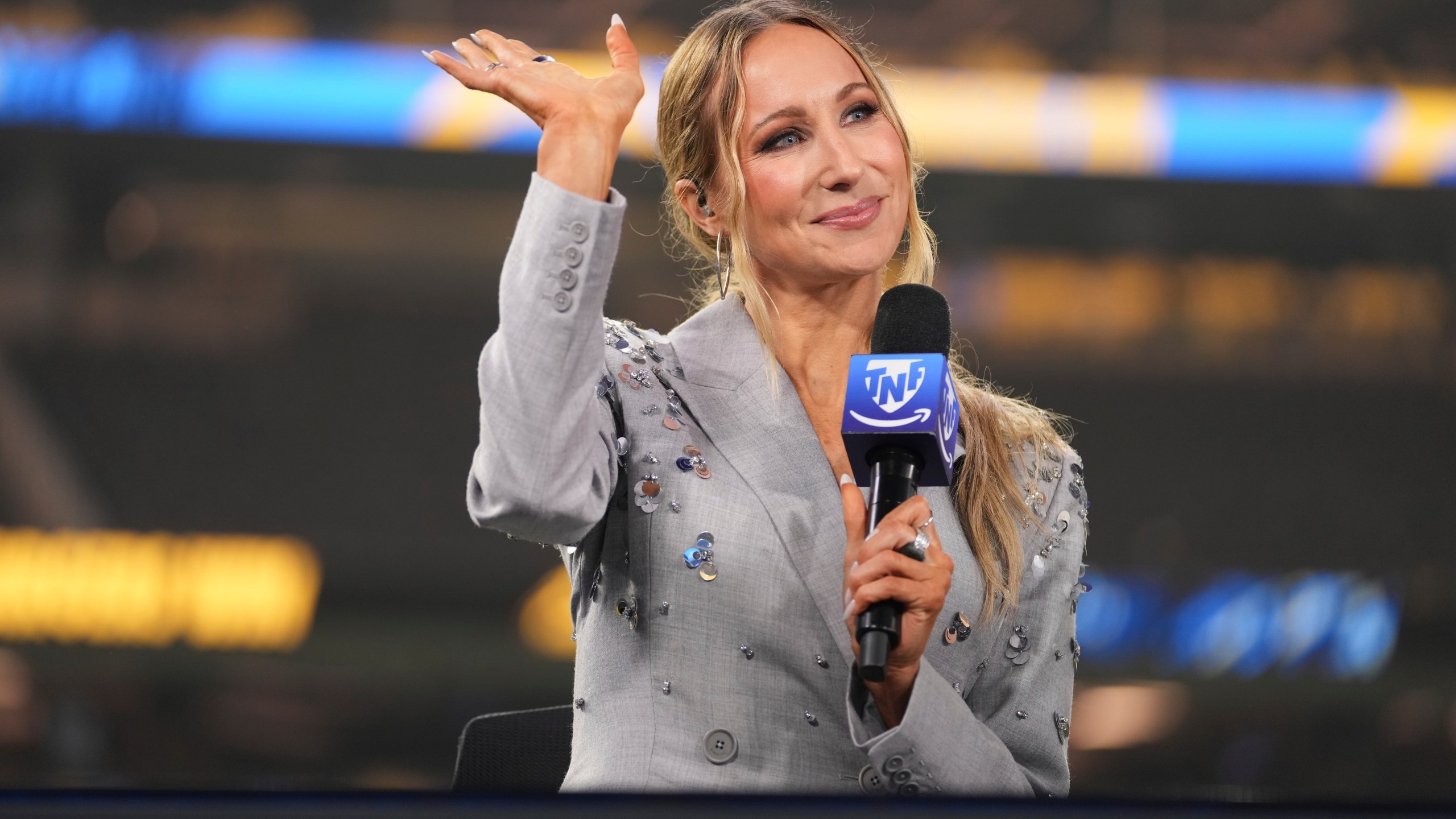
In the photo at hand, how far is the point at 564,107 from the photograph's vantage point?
918 mm

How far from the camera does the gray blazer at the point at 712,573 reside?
0.92 meters

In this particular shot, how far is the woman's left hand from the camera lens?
828 mm

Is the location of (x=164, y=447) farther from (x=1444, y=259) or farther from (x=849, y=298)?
(x=1444, y=259)

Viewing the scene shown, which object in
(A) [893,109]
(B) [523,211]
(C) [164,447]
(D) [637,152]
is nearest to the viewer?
(B) [523,211]

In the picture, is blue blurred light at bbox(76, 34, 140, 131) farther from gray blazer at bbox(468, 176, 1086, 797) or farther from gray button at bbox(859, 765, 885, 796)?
gray button at bbox(859, 765, 885, 796)

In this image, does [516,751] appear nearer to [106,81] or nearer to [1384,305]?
[106,81]

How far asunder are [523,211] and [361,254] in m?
2.38

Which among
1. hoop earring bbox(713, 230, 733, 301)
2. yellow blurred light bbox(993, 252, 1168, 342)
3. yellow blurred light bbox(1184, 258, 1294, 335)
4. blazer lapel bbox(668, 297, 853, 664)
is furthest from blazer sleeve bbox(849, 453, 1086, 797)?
yellow blurred light bbox(1184, 258, 1294, 335)

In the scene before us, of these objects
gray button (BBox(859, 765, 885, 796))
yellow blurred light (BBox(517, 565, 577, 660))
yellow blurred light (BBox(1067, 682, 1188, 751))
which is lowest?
yellow blurred light (BBox(1067, 682, 1188, 751))

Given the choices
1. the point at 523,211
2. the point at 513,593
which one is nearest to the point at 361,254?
the point at 513,593

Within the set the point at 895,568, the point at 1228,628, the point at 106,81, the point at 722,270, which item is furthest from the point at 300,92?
the point at 895,568

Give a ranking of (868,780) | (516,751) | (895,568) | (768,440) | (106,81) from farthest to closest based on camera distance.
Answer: (106,81), (516,751), (768,440), (868,780), (895,568)

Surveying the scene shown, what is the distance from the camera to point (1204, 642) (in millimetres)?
3336

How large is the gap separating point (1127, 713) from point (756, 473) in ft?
8.18
